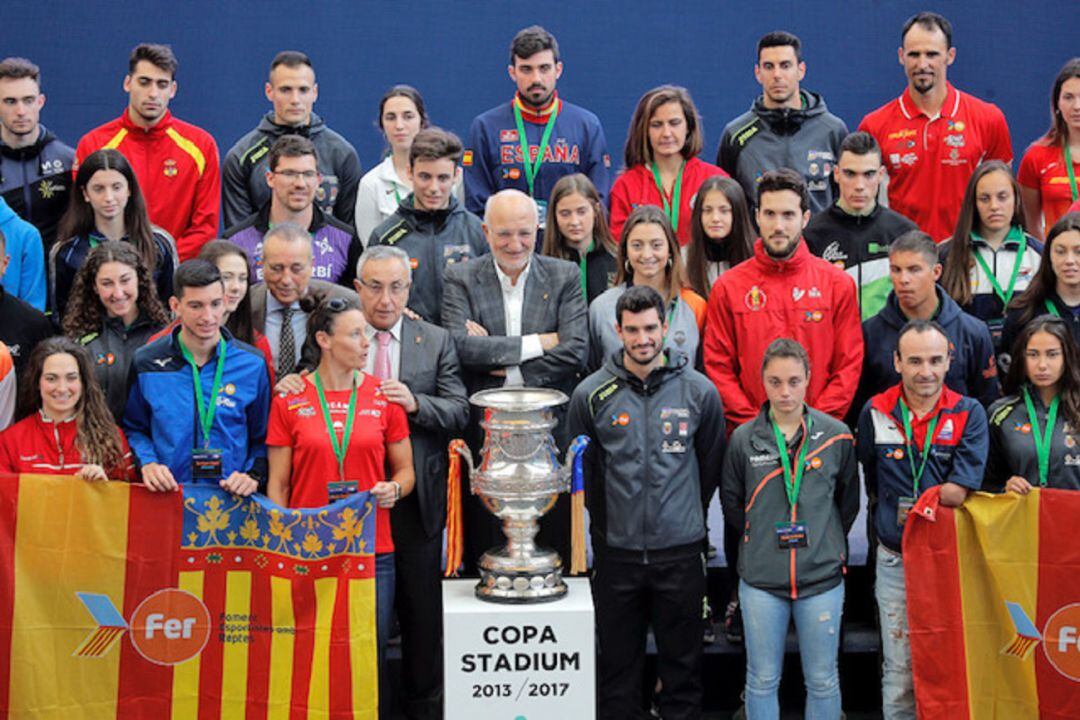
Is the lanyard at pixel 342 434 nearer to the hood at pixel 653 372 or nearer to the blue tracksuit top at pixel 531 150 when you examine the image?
the hood at pixel 653 372

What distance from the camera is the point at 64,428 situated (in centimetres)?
555

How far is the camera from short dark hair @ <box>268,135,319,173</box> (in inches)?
259

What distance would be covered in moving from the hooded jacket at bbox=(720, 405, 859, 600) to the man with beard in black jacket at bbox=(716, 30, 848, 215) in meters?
1.81

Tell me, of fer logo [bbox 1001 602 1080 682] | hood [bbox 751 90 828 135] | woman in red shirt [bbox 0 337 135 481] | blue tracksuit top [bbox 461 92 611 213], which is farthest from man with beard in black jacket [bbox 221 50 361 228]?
fer logo [bbox 1001 602 1080 682]

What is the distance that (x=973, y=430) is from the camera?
18.4 feet

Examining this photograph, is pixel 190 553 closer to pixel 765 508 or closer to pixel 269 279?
pixel 269 279

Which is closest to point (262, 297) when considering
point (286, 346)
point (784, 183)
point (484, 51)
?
point (286, 346)

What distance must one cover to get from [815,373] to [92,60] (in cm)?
567

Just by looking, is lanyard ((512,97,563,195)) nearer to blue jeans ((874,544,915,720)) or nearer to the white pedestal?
blue jeans ((874,544,915,720))

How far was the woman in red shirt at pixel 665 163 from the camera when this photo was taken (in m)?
6.99

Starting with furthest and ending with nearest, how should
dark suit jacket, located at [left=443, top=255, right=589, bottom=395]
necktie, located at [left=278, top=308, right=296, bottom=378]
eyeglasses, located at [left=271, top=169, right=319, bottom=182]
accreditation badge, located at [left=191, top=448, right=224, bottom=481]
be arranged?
eyeglasses, located at [left=271, top=169, right=319, bottom=182] < dark suit jacket, located at [left=443, top=255, right=589, bottom=395] < necktie, located at [left=278, top=308, right=296, bottom=378] < accreditation badge, located at [left=191, top=448, right=224, bottom=481]

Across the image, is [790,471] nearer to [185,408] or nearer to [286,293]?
[286,293]

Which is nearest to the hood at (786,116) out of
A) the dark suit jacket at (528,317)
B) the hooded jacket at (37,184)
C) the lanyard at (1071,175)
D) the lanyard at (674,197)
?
the lanyard at (674,197)

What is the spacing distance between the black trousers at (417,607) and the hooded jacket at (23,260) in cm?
188
